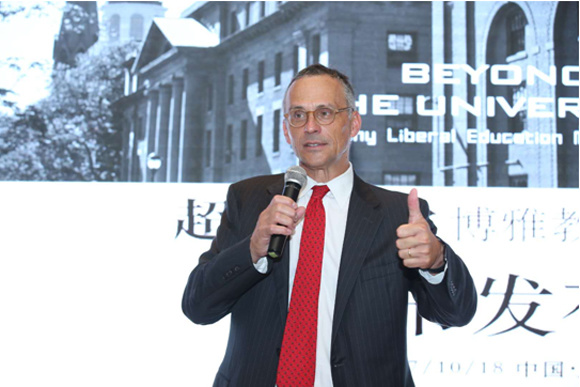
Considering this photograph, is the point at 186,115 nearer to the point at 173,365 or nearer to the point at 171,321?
the point at 171,321

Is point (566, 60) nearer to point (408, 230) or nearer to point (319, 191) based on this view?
point (319, 191)

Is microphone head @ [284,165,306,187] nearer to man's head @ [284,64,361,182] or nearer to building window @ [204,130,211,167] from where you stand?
man's head @ [284,64,361,182]

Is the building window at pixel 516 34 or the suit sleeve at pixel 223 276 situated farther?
the building window at pixel 516 34

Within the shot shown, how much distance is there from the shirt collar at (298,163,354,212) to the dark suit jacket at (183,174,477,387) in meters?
0.09

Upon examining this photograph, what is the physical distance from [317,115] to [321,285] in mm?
572

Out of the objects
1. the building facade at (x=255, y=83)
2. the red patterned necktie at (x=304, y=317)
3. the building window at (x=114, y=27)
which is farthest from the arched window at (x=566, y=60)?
the building window at (x=114, y=27)

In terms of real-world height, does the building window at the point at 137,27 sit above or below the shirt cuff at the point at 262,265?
above

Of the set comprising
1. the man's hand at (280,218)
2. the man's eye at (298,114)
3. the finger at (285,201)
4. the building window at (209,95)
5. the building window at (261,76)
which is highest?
the building window at (261,76)

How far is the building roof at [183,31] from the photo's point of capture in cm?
348

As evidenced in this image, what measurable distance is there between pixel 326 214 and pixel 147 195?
1.88m

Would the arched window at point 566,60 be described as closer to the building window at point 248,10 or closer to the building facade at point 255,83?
the building facade at point 255,83

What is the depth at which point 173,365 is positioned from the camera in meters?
3.19

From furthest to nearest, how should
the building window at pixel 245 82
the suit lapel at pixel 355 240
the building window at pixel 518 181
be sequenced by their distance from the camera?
1. the building window at pixel 245 82
2. the building window at pixel 518 181
3. the suit lapel at pixel 355 240

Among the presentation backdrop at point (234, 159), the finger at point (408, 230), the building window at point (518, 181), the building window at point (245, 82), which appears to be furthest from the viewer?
the building window at point (245, 82)
